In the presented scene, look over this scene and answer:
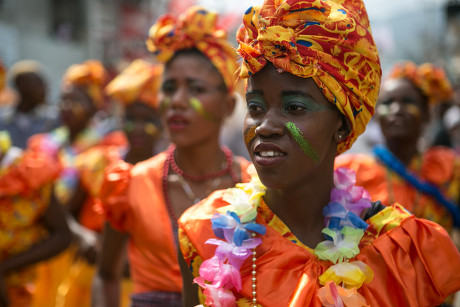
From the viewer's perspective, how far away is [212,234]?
2.21 metres

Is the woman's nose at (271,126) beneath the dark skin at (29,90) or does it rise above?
above

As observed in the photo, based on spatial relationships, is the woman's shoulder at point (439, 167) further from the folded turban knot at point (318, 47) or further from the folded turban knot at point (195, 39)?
the folded turban knot at point (318, 47)

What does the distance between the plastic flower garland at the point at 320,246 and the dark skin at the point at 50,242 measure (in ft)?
7.44

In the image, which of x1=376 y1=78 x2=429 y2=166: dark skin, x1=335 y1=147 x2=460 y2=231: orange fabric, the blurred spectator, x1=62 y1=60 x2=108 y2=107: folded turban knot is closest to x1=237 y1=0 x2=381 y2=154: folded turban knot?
x1=335 y1=147 x2=460 y2=231: orange fabric

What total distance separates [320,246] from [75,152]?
15.5 ft

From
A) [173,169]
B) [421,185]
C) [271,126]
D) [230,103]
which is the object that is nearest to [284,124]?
[271,126]

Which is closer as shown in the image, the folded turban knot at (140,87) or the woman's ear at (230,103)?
the woman's ear at (230,103)

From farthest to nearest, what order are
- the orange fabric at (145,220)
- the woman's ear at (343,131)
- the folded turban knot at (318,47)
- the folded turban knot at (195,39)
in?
the folded turban knot at (195,39)
the orange fabric at (145,220)
the woman's ear at (343,131)
the folded turban knot at (318,47)

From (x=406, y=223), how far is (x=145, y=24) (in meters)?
19.3

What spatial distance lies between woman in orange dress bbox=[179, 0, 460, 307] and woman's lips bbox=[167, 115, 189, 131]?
108cm

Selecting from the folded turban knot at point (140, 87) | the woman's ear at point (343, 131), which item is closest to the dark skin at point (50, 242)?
the folded turban knot at point (140, 87)

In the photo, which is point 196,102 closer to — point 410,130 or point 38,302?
point 410,130

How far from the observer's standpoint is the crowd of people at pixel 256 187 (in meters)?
2.06

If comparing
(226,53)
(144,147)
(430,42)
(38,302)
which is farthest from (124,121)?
(430,42)
